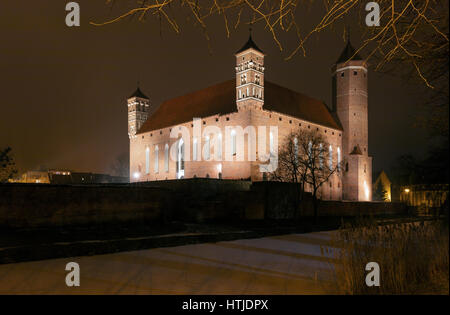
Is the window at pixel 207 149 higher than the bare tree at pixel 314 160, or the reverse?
the window at pixel 207 149

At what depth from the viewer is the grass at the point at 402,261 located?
3.58 metres

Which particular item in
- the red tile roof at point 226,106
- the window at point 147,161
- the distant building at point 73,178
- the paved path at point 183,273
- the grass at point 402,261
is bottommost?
the paved path at point 183,273

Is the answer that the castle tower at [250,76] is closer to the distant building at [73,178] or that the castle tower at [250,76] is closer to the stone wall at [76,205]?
the distant building at [73,178]

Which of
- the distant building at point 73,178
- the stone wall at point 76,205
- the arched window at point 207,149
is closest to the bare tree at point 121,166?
the distant building at point 73,178

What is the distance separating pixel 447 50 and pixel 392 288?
2532mm

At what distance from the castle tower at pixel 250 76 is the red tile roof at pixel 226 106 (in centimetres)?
176

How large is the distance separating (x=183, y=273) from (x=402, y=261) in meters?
3.76

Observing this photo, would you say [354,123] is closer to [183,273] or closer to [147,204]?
[147,204]

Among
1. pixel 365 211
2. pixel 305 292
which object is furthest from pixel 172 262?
pixel 365 211

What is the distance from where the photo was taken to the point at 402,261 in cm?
409

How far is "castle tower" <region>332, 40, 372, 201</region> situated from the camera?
47.3 metres

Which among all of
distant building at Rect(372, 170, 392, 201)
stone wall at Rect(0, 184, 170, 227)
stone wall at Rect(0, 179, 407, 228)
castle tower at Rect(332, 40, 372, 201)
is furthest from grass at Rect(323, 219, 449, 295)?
distant building at Rect(372, 170, 392, 201)

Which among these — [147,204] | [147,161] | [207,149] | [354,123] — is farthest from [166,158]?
[147,204]
